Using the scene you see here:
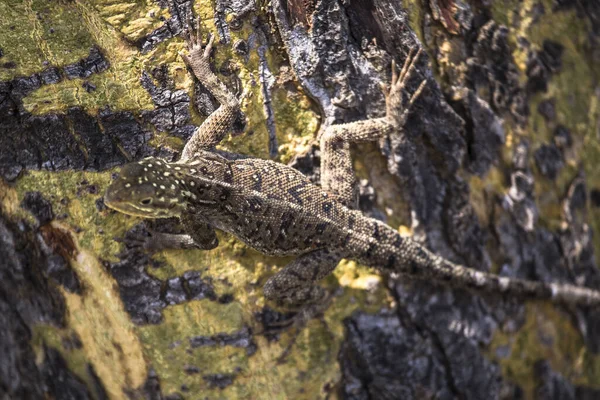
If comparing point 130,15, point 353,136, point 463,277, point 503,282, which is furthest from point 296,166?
point 503,282

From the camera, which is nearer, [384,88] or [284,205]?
[284,205]

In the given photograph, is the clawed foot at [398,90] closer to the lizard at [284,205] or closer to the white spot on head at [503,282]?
the lizard at [284,205]

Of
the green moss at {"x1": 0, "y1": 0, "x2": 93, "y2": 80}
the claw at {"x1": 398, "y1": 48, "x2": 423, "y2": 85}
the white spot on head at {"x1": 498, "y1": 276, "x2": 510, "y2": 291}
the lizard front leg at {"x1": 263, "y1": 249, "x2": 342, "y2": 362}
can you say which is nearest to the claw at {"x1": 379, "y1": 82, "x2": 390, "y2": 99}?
the claw at {"x1": 398, "y1": 48, "x2": 423, "y2": 85}

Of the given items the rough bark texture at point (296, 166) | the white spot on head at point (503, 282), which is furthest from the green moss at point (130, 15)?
the white spot on head at point (503, 282)

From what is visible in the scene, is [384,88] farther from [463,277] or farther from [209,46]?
[463,277]

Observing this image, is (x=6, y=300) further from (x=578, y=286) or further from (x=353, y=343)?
(x=578, y=286)

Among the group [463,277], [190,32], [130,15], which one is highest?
[130,15]

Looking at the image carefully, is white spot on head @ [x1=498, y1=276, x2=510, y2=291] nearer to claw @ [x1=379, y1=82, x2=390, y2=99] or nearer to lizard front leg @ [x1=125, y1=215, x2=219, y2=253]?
claw @ [x1=379, y1=82, x2=390, y2=99]
